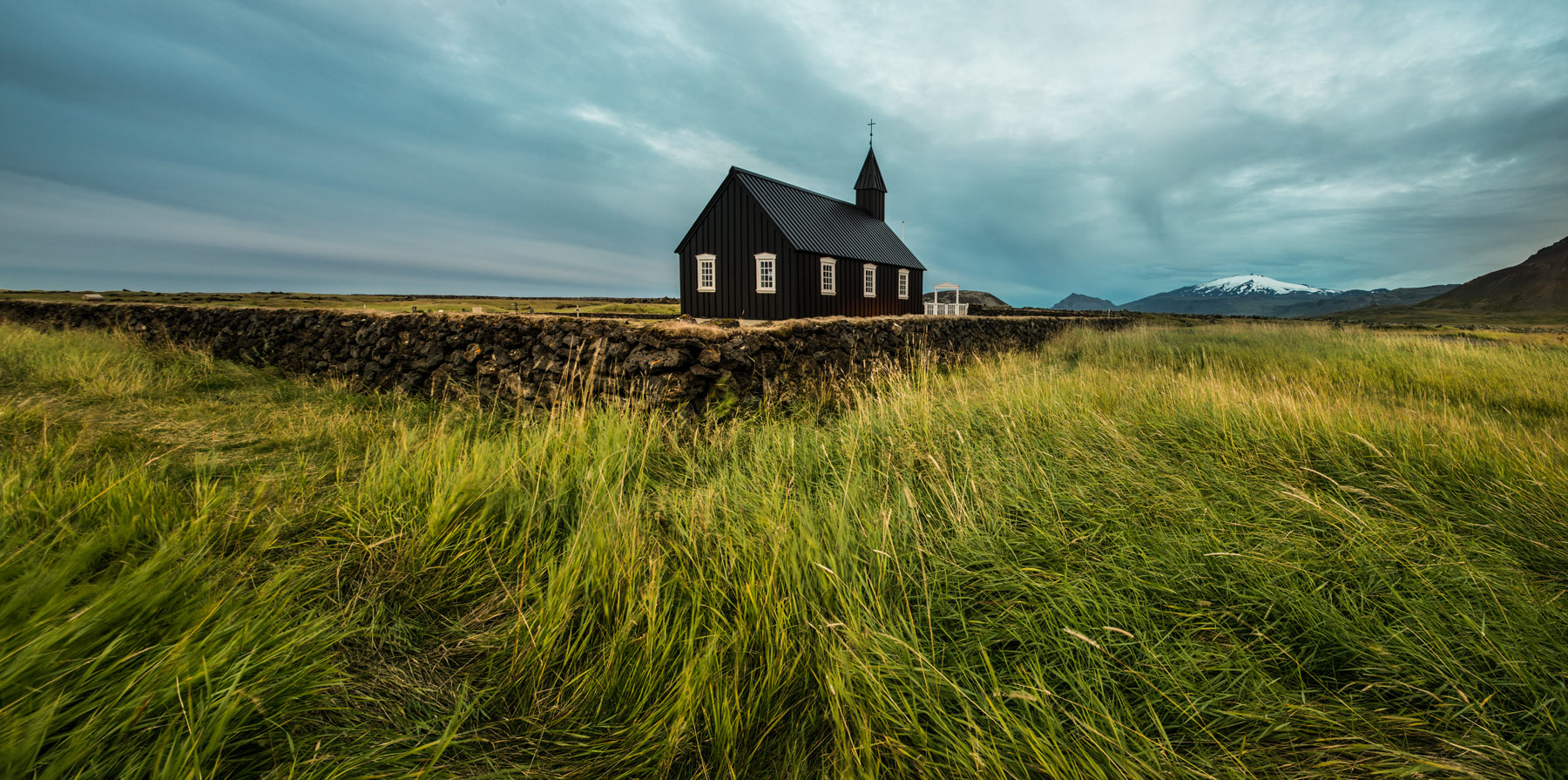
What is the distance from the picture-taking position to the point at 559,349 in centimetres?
787

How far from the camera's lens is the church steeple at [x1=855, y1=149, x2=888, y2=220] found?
29.7 metres

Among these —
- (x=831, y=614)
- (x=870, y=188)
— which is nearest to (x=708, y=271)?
(x=870, y=188)

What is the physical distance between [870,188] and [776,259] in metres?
11.5

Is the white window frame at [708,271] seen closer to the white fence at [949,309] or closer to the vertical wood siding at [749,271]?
the vertical wood siding at [749,271]

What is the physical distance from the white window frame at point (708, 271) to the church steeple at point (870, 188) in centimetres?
1112

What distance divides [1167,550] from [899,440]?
2.05 m

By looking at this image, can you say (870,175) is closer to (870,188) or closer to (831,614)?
(870,188)

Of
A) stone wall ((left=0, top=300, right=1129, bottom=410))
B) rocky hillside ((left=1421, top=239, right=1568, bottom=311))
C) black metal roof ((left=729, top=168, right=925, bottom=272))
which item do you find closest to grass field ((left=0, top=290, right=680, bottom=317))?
stone wall ((left=0, top=300, right=1129, bottom=410))

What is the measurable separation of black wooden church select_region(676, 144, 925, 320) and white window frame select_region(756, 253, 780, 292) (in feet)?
0.11

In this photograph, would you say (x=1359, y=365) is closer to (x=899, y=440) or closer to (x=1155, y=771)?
(x=899, y=440)

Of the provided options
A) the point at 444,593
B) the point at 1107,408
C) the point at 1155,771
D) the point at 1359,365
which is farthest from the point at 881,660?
the point at 1359,365

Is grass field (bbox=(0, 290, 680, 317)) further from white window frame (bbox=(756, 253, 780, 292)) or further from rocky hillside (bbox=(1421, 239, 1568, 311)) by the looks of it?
rocky hillside (bbox=(1421, 239, 1568, 311))

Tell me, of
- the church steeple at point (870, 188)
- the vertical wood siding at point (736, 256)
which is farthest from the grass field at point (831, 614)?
the church steeple at point (870, 188)

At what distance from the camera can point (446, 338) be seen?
952cm
